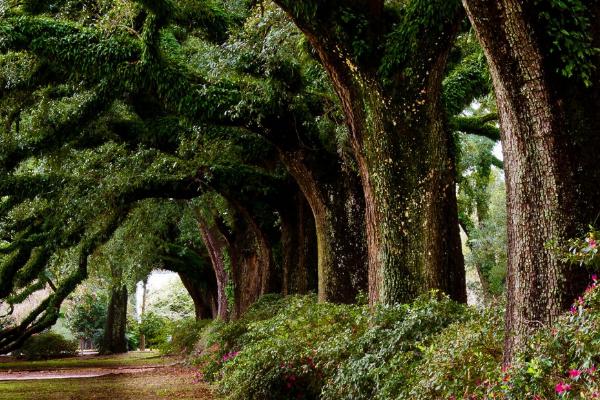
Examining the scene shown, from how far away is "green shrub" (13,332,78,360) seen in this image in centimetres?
3033

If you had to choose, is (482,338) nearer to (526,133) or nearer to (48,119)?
(526,133)

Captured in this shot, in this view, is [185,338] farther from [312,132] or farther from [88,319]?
[88,319]

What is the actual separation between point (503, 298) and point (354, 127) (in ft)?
9.62

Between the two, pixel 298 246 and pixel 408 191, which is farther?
pixel 298 246

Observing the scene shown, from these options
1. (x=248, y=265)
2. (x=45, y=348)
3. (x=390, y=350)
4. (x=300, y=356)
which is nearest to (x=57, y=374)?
(x=248, y=265)

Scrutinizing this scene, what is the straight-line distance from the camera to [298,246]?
15.5m

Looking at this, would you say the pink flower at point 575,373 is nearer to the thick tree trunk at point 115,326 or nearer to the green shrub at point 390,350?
the green shrub at point 390,350

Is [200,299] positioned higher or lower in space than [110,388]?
higher

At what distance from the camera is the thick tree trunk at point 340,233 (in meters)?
11.2

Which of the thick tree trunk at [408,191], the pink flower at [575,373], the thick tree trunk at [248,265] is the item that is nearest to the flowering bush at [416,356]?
the pink flower at [575,373]

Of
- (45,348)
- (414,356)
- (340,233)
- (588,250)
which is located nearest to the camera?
(588,250)

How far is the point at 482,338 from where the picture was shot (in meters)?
5.29

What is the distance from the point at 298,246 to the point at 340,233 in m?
4.34

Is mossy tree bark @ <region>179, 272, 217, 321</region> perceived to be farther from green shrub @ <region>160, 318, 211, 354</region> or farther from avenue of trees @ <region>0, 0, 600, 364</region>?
avenue of trees @ <region>0, 0, 600, 364</region>
